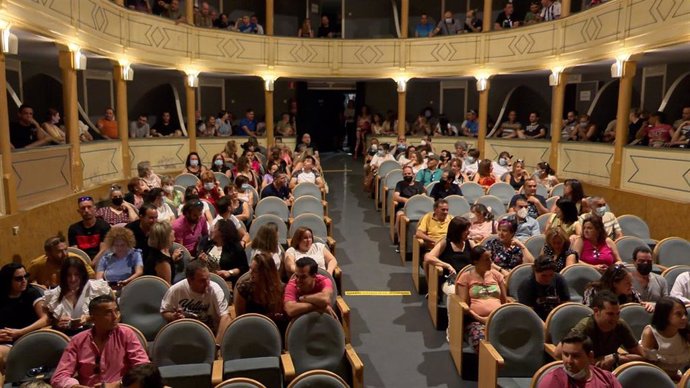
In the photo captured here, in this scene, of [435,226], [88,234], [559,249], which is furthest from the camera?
[435,226]

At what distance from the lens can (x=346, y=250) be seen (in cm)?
902

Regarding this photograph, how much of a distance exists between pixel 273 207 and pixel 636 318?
5.15 meters

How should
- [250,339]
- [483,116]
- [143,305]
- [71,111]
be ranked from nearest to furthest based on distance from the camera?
[250,339]
[143,305]
[71,111]
[483,116]

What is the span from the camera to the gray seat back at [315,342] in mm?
4348

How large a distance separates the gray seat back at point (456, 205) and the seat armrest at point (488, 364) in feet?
12.8

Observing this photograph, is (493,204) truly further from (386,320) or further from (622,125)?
(622,125)

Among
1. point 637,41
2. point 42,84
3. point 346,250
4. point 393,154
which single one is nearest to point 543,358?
point 346,250

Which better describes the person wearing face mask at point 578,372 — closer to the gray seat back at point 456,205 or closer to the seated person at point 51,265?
the seated person at point 51,265

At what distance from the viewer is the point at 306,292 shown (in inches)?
182

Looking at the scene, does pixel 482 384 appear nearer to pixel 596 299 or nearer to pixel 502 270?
pixel 596 299

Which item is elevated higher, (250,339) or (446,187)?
(446,187)

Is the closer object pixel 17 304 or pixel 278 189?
pixel 17 304

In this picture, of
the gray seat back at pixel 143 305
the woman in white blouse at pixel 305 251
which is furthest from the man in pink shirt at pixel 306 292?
the gray seat back at pixel 143 305

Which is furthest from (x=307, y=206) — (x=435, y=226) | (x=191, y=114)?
(x=191, y=114)
